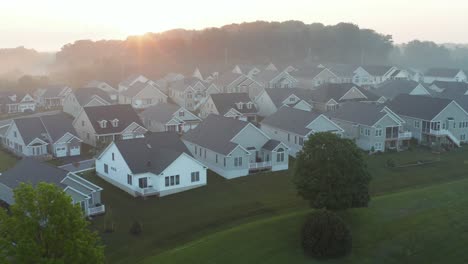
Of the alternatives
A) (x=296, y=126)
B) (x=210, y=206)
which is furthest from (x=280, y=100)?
(x=210, y=206)

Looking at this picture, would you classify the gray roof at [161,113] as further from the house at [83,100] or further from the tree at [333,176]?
the tree at [333,176]

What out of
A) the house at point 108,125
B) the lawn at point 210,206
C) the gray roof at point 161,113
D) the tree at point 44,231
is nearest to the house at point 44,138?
the house at point 108,125

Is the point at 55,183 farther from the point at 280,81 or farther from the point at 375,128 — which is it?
the point at 280,81

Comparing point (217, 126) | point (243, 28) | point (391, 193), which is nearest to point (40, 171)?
point (217, 126)

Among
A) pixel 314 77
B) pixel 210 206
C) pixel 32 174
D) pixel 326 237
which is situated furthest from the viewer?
pixel 314 77

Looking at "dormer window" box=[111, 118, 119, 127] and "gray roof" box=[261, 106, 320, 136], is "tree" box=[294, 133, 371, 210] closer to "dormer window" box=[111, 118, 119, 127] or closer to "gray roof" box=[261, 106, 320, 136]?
"gray roof" box=[261, 106, 320, 136]

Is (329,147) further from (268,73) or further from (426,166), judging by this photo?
(268,73)
